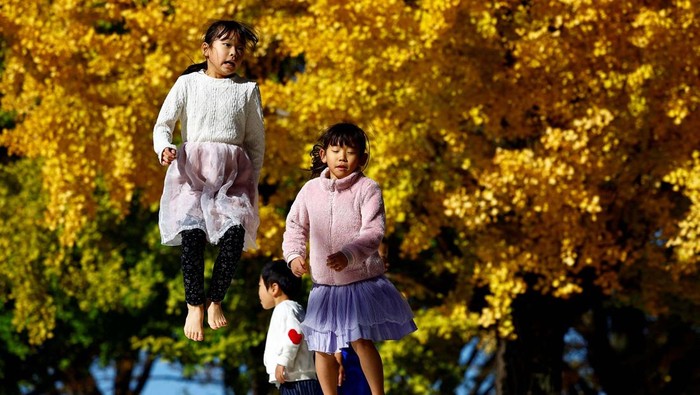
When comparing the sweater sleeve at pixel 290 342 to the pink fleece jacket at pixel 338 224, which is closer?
the pink fleece jacket at pixel 338 224

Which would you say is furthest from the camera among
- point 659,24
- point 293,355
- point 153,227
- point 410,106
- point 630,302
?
point 153,227

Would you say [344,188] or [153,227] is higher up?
[153,227]

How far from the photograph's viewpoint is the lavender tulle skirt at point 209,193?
6.91 metres

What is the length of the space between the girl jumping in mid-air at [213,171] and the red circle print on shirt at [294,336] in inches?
75.8

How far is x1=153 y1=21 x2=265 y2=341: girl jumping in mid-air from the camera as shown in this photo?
6.93 m

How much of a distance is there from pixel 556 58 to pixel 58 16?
279 inches

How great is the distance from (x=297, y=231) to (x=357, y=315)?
0.63 metres

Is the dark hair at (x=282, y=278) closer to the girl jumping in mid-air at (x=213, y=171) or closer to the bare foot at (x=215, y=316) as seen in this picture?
the girl jumping in mid-air at (x=213, y=171)

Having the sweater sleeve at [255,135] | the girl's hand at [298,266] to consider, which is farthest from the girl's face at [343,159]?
the girl's hand at [298,266]

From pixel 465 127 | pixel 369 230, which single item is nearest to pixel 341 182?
pixel 369 230

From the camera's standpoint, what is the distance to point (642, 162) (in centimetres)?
1716

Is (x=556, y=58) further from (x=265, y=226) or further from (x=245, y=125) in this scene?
(x=245, y=125)

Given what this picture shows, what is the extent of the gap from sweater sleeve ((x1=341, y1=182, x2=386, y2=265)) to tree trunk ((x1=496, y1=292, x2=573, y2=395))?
12214 mm

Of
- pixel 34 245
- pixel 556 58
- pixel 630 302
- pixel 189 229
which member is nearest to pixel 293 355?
pixel 189 229
